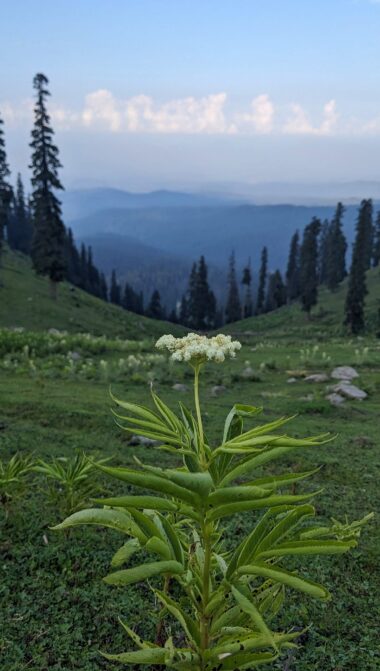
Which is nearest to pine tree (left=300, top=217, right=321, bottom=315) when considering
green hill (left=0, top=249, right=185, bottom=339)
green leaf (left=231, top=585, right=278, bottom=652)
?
green hill (left=0, top=249, right=185, bottom=339)

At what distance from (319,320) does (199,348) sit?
225 ft

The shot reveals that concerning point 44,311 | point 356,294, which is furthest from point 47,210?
point 356,294

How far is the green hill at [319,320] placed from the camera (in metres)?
57.4

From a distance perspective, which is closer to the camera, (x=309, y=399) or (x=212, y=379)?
(x=309, y=399)

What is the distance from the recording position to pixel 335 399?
13.8 meters

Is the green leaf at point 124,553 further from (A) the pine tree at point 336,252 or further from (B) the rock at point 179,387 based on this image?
(A) the pine tree at point 336,252

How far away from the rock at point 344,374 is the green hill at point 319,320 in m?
35.0

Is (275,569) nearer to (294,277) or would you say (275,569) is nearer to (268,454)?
(268,454)

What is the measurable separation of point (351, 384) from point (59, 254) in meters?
35.5

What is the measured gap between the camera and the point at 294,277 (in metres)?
97.2

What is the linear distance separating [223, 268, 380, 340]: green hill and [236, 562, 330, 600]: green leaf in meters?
51.7

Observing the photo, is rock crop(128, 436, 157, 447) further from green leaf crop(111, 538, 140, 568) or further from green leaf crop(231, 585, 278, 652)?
green leaf crop(231, 585, 278, 652)

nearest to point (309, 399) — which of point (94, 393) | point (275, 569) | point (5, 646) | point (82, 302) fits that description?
point (94, 393)

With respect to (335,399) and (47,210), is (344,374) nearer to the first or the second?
(335,399)
